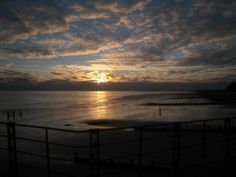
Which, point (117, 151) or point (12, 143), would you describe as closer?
point (12, 143)

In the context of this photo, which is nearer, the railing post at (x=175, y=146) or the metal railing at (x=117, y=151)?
the metal railing at (x=117, y=151)

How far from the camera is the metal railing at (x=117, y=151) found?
5074 mm

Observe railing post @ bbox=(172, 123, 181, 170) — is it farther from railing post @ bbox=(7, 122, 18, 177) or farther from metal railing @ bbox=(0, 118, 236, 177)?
railing post @ bbox=(7, 122, 18, 177)

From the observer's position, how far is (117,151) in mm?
18203

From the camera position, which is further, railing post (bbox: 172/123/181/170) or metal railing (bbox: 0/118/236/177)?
railing post (bbox: 172/123/181/170)

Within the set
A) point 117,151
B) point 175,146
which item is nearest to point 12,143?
point 175,146

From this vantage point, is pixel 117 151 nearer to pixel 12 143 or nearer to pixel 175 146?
pixel 175 146

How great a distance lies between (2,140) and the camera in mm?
24625

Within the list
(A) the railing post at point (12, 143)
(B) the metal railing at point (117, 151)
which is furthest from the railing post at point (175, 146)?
(A) the railing post at point (12, 143)

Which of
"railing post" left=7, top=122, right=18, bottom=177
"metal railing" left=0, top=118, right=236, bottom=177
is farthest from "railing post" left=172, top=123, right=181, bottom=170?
"railing post" left=7, top=122, right=18, bottom=177

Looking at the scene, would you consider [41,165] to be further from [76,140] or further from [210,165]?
[210,165]

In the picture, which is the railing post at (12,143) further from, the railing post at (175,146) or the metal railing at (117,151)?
the railing post at (175,146)

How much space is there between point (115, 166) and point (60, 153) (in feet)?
26.3

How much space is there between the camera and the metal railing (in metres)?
5.07
